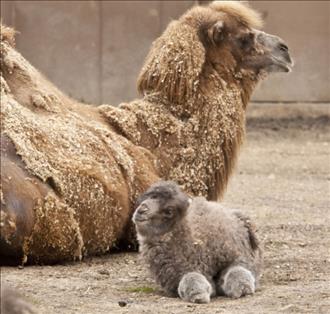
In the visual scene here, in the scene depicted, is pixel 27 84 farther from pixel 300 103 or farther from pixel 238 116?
pixel 300 103

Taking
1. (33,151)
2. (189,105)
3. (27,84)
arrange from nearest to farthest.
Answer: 1. (33,151)
2. (27,84)
3. (189,105)

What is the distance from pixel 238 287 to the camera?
18.5 feet

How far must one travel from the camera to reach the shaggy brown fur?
6344mm

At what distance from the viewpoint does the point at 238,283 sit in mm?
5664

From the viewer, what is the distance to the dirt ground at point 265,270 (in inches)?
215

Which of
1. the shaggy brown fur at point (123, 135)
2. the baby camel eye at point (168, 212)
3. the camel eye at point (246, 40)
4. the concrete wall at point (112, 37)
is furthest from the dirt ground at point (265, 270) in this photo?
the concrete wall at point (112, 37)

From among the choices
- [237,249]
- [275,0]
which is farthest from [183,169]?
[275,0]

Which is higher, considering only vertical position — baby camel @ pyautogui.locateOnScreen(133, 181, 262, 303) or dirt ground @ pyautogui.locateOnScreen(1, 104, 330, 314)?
baby camel @ pyautogui.locateOnScreen(133, 181, 262, 303)

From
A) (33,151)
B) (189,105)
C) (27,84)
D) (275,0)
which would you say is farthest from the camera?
(275,0)

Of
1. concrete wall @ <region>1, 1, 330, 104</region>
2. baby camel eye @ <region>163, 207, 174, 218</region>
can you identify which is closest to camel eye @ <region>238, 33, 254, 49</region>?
baby camel eye @ <region>163, 207, 174, 218</region>

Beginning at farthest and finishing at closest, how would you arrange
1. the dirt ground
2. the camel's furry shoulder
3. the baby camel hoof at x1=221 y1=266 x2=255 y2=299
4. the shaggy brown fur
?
1. the camel's furry shoulder
2. the shaggy brown fur
3. the baby camel hoof at x1=221 y1=266 x2=255 y2=299
4. the dirt ground

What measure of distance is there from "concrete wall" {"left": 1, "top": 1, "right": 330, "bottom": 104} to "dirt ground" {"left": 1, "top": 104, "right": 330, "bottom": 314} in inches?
85.8

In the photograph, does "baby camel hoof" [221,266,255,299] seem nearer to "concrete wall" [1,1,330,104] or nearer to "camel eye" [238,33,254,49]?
"camel eye" [238,33,254,49]

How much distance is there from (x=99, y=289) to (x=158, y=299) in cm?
34
